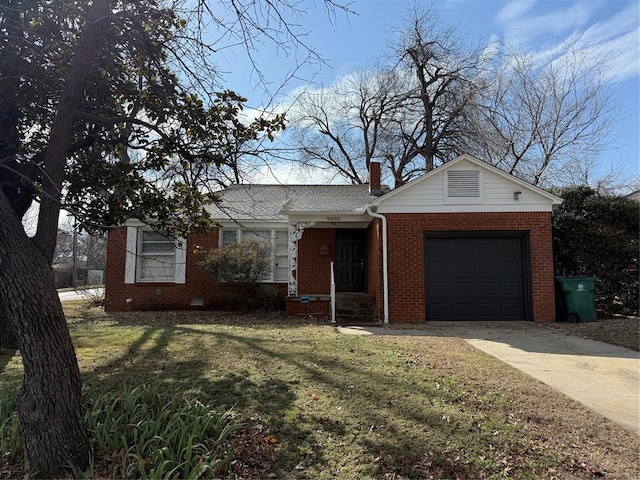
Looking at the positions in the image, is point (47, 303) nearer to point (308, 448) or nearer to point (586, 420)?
point (308, 448)

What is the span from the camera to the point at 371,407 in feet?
13.2

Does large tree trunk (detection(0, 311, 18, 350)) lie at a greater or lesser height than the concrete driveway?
greater

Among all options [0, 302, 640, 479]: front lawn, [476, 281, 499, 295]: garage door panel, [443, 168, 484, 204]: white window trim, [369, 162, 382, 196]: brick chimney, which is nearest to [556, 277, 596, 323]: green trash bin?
[476, 281, 499, 295]: garage door panel

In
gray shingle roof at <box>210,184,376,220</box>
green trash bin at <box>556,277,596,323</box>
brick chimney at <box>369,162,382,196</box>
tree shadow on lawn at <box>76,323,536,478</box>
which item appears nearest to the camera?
tree shadow on lawn at <box>76,323,536,478</box>

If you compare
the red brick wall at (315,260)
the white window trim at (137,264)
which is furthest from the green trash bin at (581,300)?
the white window trim at (137,264)

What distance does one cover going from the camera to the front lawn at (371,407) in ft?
10.3

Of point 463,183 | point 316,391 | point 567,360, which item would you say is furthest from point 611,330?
point 316,391

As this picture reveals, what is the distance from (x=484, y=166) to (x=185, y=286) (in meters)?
9.65

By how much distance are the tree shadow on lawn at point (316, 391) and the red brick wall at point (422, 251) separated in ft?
11.8

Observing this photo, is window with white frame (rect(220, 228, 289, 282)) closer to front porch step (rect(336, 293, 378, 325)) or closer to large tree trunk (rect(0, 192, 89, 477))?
front porch step (rect(336, 293, 378, 325))

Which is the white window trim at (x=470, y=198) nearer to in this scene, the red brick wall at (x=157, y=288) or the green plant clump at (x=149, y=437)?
the red brick wall at (x=157, y=288)

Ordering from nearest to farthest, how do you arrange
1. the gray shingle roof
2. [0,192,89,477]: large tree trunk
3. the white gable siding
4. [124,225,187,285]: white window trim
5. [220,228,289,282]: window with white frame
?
[0,192,89,477]: large tree trunk
the white gable siding
the gray shingle roof
[124,225,187,285]: white window trim
[220,228,289,282]: window with white frame

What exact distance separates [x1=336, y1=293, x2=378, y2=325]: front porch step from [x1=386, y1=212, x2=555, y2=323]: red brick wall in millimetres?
1047

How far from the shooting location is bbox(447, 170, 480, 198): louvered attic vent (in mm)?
10578
